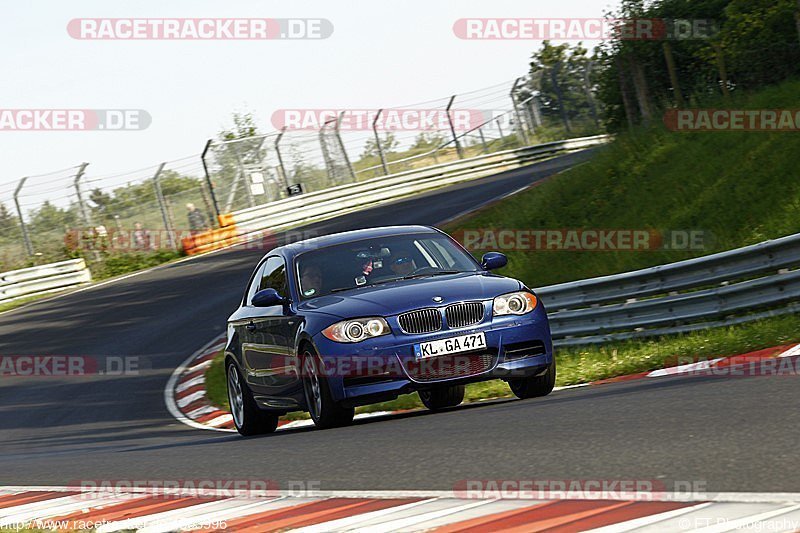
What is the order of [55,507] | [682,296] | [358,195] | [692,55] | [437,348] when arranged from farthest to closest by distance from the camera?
[358,195] < [692,55] < [682,296] < [437,348] < [55,507]

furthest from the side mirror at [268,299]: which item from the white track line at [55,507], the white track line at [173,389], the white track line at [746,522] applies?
the white track line at [746,522]

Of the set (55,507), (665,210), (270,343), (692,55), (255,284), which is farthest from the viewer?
(692,55)

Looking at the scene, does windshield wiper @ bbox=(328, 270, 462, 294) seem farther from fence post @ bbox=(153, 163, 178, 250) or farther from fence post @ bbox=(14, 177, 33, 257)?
fence post @ bbox=(153, 163, 178, 250)

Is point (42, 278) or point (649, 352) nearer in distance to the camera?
point (649, 352)

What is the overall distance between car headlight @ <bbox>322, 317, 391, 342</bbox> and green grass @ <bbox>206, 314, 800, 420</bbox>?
2721 millimetres

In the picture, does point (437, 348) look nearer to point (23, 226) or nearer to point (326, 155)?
point (23, 226)

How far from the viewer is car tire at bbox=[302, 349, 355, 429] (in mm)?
9172

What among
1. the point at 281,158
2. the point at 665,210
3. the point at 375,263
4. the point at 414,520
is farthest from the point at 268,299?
the point at 281,158

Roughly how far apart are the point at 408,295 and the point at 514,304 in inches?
31.1

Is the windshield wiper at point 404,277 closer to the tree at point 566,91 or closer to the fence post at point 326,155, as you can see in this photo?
the fence post at point 326,155

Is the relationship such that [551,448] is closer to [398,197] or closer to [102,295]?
[102,295]

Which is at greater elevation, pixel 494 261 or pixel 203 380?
pixel 494 261

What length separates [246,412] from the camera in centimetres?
1105

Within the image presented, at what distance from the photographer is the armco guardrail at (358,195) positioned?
3353cm
